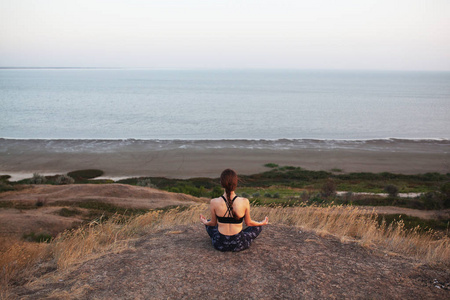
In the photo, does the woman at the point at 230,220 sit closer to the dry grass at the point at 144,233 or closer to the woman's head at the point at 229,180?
the woman's head at the point at 229,180

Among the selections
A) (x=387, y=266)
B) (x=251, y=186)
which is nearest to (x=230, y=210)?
(x=387, y=266)

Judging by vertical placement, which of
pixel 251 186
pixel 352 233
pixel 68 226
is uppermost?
pixel 352 233

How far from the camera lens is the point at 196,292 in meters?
5.27

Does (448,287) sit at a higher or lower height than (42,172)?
higher

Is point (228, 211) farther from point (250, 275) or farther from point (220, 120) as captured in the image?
point (220, 120)

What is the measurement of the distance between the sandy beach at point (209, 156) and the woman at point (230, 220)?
2583 centimetres

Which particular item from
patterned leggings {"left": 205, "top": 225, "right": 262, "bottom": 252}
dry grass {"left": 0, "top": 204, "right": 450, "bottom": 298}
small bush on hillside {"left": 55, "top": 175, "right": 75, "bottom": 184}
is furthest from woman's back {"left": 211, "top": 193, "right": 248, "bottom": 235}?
small bush on hillside {"left": 55, "top": 175, "right": 75, "bottom": 184}

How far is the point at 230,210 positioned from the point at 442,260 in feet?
13.3

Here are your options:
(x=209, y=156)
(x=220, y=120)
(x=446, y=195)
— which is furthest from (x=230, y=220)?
(x=220, y=120)

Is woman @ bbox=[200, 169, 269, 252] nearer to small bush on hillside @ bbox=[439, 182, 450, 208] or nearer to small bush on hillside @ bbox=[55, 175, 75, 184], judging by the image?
small bush on hillside @ bbox=[439, 182, 450, 208]

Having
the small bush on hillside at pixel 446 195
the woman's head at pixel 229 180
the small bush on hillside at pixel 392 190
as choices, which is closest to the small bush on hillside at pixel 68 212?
the woman's head at pixel 229 180

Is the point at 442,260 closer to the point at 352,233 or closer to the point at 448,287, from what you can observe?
Result: the point at 448,287

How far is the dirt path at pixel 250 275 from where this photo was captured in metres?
5.30

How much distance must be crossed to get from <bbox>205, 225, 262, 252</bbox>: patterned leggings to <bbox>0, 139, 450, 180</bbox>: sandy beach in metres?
25.8
